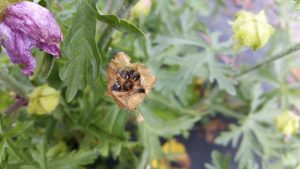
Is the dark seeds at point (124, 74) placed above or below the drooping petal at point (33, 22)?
below

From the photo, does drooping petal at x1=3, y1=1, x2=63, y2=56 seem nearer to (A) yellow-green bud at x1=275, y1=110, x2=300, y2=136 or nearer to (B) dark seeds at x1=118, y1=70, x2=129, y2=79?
(B) dark seeds at x1=118, y1=70, x2=129, y2=79

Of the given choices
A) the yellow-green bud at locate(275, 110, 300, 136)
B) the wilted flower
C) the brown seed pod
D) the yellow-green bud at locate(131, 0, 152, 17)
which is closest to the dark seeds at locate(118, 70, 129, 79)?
the brown seed pod

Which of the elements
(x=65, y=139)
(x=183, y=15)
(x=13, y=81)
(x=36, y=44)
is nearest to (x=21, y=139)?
(x=13, y=81)

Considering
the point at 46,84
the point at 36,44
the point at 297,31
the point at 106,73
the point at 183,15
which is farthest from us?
the point at 297,31

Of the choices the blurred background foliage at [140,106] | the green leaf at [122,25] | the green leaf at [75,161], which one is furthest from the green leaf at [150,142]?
the green leaf at [122,25]

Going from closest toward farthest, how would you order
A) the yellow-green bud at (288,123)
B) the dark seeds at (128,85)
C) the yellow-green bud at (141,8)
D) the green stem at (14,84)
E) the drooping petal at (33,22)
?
the drooping petal at (33,22)
the dark seeds at (128,85)
the green stem at (14,84)
the yellow-green bud at (141,8)
the yellow-green bud at (288,123)

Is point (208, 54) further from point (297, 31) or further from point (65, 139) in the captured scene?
point (297, 31)

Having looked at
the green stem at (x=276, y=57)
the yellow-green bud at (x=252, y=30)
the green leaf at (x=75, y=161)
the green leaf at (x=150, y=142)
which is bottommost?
the green leaf at (x=150, y=142)

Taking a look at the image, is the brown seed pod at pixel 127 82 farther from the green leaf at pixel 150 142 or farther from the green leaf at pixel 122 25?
the green leaf at pixel 150 142

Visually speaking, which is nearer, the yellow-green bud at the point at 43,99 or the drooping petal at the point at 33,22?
the drooping petal at the point at 33,22
